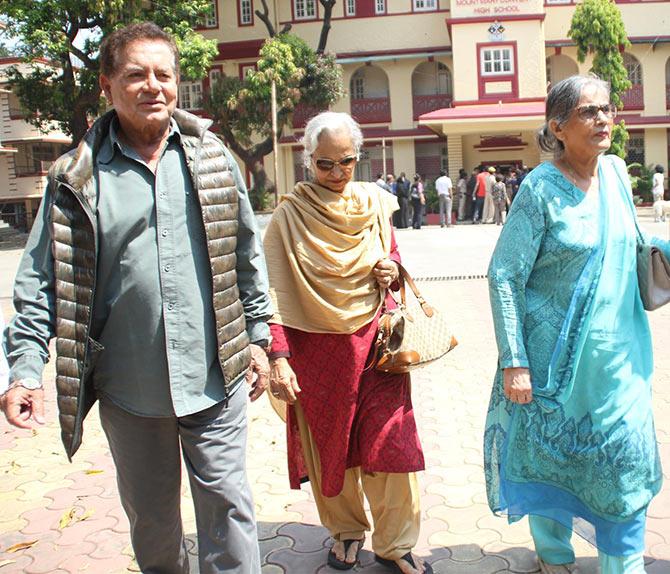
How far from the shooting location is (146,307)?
Result: 248cm

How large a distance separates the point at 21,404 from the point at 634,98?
34032 millimetres

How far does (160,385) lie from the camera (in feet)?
8.16

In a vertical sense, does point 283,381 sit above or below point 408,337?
below

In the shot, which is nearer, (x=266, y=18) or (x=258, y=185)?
(x=258, y=185)

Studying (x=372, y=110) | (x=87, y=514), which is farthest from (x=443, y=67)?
(x=87, y=514)

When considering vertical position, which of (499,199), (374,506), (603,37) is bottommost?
(374,506)

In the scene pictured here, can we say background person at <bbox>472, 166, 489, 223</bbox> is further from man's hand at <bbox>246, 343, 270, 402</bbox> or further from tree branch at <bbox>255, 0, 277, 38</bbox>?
man's hand at <bbox>246, 343, 270, 402</bbox>

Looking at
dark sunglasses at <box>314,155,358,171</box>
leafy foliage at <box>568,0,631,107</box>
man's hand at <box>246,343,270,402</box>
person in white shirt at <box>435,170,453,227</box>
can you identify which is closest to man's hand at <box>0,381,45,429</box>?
man's hand at <box>246,343,270,402</box>

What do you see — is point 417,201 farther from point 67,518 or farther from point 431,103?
point 67,518

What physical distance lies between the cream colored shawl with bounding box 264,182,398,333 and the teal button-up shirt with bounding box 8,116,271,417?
26.9 inches

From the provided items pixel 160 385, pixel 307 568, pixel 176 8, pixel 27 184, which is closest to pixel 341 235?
pixel 160 385

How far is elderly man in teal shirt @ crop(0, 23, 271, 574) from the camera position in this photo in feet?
7.91

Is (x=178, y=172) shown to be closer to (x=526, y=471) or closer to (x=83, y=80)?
(x=526, y=471)

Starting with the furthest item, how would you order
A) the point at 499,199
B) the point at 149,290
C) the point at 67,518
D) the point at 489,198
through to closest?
1. the point at 489,198
2. the point at 499,199
3. the point at 67,518
4. the point at 149,290
